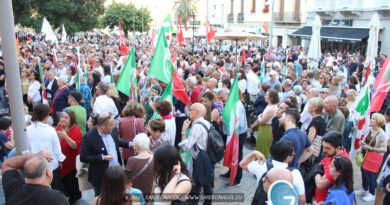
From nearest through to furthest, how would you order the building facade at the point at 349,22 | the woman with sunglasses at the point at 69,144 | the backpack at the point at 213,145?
the backpack at the point at 213,145
the woman with sunglasses at the point at 69,144
the building facade at the point at 349,22

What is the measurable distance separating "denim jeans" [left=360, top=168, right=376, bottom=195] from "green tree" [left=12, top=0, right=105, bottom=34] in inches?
1043

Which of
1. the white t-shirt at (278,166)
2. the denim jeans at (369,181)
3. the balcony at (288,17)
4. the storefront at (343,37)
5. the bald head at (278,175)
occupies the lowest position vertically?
the denim jeans at (369,181)

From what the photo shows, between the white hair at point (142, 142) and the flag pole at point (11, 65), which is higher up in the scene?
the flag pole at point (11, 65)

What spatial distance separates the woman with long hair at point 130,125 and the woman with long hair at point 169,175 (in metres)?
1.88

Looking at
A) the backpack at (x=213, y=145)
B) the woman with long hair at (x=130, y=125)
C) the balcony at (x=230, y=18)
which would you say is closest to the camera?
the backpack at (x=213, y=145)

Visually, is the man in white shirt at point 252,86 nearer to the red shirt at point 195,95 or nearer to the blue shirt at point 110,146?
the red shirt at point 195,95

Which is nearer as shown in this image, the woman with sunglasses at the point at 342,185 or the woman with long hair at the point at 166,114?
the woman with sunglasses at the point at 342,185

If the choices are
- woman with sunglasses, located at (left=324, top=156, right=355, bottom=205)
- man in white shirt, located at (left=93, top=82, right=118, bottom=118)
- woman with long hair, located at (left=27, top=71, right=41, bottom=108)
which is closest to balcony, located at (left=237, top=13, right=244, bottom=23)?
woman with long hair, located at (left=27, top=71, right=41, bottom=108)

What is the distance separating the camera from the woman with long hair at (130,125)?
4625mm

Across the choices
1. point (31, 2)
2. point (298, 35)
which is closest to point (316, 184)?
point (298, 35)

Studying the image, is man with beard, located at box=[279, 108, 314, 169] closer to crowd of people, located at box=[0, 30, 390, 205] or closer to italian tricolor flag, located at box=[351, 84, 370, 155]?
crowd of people, located at box=[0, 30, 390, 205]

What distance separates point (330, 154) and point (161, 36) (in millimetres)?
3490

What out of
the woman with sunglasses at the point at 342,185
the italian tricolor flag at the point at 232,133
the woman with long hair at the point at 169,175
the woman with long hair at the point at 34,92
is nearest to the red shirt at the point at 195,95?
the italian tricolor flag at the point at 232,133

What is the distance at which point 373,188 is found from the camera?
489 cm
